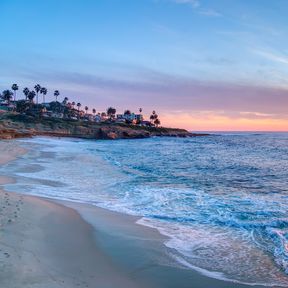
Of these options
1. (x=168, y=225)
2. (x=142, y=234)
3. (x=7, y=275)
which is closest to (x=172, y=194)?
(x=168, y=225)

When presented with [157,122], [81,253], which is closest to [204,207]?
[81,253]

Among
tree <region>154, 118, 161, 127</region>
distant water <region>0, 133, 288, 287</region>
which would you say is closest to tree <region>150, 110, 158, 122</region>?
tree <region>154, 118, 161, 127</region>

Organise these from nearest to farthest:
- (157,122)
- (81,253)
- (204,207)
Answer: (81,253), (204,207), (157,122)

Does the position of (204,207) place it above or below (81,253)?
above

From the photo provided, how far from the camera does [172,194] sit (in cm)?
1602

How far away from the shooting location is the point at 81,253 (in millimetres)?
7727

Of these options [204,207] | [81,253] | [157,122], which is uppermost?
[157,122]

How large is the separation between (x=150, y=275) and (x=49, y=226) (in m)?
3.93

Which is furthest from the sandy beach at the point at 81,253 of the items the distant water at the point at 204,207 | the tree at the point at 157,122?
the tree at the point at 157,122

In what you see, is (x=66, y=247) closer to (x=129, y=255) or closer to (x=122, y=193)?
(x=129, y=255)

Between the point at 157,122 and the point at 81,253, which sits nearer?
the point at 81,253

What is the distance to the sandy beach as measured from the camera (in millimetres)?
6156

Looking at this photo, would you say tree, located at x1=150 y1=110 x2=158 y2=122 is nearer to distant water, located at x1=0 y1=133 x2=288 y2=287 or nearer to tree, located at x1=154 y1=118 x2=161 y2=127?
tree, located at x1=154 y1=118 x2=161 y2=127

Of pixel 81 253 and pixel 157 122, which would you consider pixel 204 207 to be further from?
pixel 157 122
